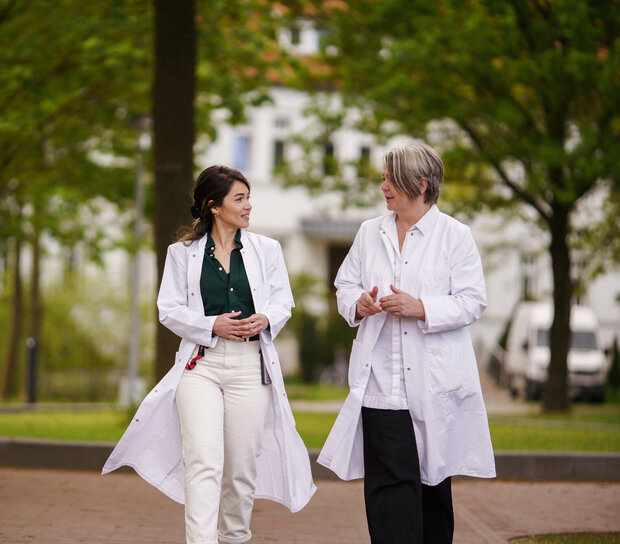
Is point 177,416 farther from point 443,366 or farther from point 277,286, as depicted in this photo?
point 443,366

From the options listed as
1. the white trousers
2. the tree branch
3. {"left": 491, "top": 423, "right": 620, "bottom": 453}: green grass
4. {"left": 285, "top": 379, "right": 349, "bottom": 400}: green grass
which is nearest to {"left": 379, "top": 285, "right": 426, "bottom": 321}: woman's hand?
the white trousers

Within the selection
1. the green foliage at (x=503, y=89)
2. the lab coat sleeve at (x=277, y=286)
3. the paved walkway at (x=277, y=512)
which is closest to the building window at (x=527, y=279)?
the green foliage at (x=503, y=89)

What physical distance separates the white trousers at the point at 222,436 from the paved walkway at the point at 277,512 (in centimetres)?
131

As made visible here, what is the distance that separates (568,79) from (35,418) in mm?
9012

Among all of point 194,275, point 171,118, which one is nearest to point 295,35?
point 171,118

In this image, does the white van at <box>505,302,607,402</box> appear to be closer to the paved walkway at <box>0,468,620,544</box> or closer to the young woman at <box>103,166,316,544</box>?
the paved walkway at <box>0,468,620,544</box>

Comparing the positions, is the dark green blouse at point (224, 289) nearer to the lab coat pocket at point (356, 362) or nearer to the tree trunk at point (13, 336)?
the lab coat pocket at point (356, 362)

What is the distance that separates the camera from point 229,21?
17641 millimetres

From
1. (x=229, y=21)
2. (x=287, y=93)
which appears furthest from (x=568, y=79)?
(x=287, y=93)

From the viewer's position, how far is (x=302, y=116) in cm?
2136

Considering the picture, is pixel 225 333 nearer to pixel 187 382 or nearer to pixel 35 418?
pixel 187 382

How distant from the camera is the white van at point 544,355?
86.7ft

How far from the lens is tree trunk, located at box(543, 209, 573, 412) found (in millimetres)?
18922

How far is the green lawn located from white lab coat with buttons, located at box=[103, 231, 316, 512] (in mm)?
5309
